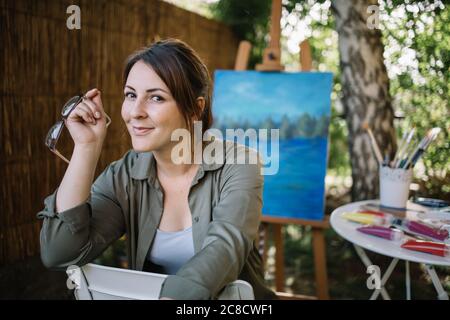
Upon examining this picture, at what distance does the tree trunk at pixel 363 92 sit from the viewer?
2.22 m

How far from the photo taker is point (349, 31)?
2271 mm

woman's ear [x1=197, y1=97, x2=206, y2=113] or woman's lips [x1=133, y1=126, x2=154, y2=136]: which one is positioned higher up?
woman's ear [x1=197, y1=97, x2=206, y2=113]

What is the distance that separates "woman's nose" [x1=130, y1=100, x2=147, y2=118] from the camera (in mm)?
1216

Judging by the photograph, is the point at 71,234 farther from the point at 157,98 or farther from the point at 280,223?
the point at 280,223

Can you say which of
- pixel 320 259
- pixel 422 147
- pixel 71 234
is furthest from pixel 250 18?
pixel 71 234

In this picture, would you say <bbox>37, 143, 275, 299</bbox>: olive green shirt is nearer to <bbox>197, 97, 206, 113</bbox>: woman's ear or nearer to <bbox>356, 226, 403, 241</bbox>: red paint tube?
<bbox>197, 97, 206, 113</bbox>: woman's ear

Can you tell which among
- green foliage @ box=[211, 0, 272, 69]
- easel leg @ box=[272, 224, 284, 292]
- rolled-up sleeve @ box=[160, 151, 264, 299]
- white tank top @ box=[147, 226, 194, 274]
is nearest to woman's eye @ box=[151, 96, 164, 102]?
rolled-up sleeve @ box=[160, 151, 264, 299]

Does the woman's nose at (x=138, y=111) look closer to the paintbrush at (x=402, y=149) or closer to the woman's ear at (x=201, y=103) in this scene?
the woman's ear at (x=201, y=103)

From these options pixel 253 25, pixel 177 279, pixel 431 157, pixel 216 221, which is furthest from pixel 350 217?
pixel 253 25

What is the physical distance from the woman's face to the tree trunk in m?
1.27

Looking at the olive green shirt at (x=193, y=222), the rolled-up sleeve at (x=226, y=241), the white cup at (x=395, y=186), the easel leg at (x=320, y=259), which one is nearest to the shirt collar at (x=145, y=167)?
the olive green shirt at (x=193, y=222)

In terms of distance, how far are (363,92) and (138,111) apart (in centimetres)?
153

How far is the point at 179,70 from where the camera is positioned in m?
1.24

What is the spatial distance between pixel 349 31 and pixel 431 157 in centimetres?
91
